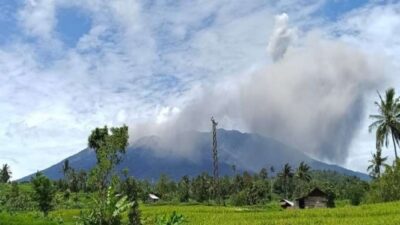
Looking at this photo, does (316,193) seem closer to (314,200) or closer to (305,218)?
(314,200)

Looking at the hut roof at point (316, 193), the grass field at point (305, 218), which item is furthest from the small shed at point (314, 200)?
the grass field at point (305, 218)

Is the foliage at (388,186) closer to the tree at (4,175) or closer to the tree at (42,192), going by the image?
the tree at (42,192)

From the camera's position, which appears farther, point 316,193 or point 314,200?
point 316,193

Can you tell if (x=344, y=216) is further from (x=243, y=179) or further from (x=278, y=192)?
(x=278, y=192)

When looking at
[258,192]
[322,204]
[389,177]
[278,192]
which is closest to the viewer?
[389,177]

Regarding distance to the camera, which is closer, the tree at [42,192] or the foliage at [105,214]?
the foliage at [105,214]

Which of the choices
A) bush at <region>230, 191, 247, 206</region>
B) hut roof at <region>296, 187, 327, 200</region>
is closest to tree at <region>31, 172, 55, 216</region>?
hut roof at <region>296, 187, 327, 200</region>

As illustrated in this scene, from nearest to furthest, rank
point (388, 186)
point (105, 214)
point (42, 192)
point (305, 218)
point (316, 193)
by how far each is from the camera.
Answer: point (105, 214) → point (305, 218) → point (42, 192) → point (388, 186) → point (316, 193)

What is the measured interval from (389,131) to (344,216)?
32577 millimetres

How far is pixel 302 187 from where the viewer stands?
166 meters

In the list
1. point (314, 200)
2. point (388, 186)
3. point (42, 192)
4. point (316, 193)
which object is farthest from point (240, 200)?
point (42, 192)

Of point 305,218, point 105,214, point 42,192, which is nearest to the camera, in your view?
point 105,214

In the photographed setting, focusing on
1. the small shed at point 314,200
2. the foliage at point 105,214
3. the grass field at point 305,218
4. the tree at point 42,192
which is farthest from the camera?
the small shed at point 314,200

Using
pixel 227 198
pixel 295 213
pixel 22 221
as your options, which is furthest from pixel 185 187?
pixel 22 221
